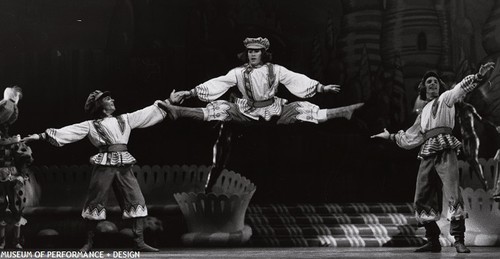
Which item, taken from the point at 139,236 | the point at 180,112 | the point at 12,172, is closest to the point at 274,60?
the point at 180,112

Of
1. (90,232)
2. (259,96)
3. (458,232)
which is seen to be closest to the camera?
(458,232)

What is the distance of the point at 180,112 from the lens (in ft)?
25.1

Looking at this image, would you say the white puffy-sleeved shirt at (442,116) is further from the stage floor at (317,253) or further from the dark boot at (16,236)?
the dark boot at (16,236)

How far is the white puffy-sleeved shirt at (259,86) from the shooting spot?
786 centimetres

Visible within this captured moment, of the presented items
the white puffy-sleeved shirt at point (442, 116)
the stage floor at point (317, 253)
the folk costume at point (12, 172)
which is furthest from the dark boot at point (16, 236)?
the white puffy-sleeved shirt at point (442, 116)

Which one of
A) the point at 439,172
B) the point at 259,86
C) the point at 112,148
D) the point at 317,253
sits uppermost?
the point at 259,86

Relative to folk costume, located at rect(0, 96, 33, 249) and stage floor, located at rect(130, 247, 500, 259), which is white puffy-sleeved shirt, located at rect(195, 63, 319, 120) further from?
folk costume, located at rect(0, 96, 33, 249)

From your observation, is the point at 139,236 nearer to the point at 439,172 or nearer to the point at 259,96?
the point at 259,96

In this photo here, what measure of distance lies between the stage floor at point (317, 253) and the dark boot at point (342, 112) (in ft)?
4.36

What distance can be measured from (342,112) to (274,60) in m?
1.07

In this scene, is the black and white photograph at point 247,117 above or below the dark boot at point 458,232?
above

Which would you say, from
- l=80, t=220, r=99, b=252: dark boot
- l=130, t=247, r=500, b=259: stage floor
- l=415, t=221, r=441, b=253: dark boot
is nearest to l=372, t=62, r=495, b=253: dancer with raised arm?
l=415, t=221, r=441, b=253: dark boot

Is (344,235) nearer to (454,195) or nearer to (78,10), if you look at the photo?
(454,195)

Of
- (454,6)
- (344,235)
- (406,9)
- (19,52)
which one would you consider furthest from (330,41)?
(19,52)
